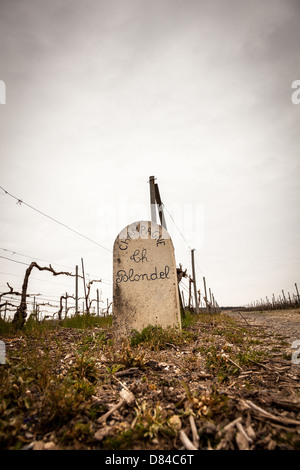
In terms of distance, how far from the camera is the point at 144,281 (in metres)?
5.75

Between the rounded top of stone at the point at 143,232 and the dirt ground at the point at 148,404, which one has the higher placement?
the rounded top of stone at the point at 143,232

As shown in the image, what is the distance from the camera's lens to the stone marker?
5531 millimetres

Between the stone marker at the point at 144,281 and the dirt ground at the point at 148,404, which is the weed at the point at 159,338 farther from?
the dirt ground at the point at 148,404

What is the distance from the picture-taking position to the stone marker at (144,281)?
5.53 meters

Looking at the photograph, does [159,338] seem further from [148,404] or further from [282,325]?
[282,325]

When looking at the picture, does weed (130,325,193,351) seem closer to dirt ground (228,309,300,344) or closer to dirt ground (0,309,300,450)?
dirt ground (0,309,300,450)

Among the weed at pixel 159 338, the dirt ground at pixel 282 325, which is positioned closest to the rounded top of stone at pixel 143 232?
the weed at pixel 159 338

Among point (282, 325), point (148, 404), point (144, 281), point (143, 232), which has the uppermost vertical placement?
point (143, 232)

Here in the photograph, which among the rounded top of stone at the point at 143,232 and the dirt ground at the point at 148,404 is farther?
the rounded top of stone at the point at 143,232

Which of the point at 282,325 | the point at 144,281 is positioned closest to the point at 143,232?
the point at 144,281

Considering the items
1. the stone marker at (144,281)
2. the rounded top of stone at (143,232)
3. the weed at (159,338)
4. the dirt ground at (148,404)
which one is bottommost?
the dirt ground at (148,404)

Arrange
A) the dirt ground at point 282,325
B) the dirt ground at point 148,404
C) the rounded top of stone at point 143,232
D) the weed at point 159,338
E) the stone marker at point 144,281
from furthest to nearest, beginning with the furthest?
the dirt ground at point 282,325, the rounded top of stone at point 143,232, the stone marker at point 144,281, the weed at point 159,338, the dirt ground at point 148,404

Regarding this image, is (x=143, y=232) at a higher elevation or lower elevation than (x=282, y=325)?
higher

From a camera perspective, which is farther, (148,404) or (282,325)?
(282,325)
